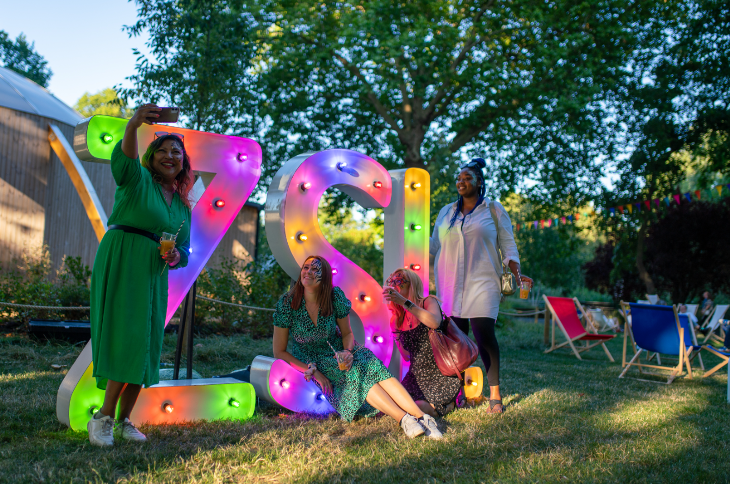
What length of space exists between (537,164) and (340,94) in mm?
5751

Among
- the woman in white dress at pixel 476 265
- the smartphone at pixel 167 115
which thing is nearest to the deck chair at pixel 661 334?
the woman in white dress at pixel 476 265

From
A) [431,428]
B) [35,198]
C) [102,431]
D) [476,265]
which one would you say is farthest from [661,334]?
[35,198]

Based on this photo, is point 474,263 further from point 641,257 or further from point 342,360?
point 641,257

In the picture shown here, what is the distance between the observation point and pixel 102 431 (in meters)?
2.97

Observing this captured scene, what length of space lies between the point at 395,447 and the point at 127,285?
5.59ft

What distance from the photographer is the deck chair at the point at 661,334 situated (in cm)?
636

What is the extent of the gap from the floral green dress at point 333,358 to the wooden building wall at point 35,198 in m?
8.02

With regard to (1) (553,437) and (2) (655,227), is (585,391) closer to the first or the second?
(1) (553,437)

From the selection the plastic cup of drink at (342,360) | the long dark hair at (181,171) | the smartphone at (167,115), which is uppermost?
the smartphone at (167,115)

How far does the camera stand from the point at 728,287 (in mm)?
18984

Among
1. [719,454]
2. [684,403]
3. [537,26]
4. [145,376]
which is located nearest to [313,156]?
[145,376]

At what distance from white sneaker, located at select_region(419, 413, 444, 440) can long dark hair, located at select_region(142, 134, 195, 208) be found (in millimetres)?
1959

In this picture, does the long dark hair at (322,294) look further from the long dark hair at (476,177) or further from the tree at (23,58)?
the tree at (23,58)

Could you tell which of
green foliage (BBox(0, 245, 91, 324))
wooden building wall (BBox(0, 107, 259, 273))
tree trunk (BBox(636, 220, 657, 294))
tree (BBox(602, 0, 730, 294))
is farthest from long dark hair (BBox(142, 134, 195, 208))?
tree trunk (BBox(636, 220, 657, 294))
